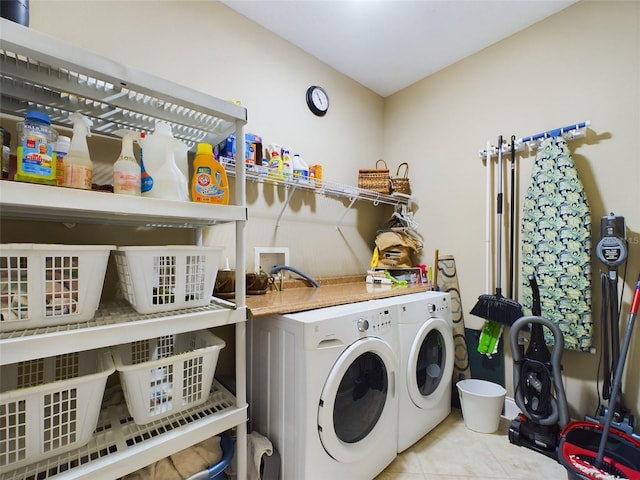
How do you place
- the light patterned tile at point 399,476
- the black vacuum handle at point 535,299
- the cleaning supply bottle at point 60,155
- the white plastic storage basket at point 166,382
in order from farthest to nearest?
the black vacuum handle at point 535,299, the light patterned tile at point 399,476, the white plastic storage basket at point 166,382, the cleaning supply bottle at point 60,155

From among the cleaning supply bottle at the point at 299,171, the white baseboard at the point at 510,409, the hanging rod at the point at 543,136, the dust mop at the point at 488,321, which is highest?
the hanging rod at the point at 543,136

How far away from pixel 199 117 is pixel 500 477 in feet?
7.51

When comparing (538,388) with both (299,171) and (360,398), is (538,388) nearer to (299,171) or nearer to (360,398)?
(360,398)

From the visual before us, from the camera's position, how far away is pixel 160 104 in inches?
44.2

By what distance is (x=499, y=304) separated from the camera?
1.91 meters

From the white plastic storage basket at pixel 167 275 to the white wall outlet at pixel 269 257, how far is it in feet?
2.55

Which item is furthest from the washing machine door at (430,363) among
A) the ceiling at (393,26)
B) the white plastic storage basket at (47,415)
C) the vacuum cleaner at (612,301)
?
the ceiling at (393,26)

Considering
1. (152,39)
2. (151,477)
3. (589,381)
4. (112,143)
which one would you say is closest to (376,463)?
(151,477)

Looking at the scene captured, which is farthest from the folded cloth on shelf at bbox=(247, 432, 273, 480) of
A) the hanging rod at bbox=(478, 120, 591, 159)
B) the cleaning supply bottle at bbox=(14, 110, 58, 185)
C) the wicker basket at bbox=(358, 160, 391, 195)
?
the hanging rod at bbox=(478, 120, 591, 159)

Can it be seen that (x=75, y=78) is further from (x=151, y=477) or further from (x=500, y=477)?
(x=500, y=477)

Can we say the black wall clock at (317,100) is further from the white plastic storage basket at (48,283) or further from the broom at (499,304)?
the white plastic storage basket at (48,283)

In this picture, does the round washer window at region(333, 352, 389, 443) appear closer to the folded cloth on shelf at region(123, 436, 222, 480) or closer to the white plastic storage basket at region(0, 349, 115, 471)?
the folded cloth on shelf at region(123, 436, 222, 480)

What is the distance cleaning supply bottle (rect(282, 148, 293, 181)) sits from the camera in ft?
6.15

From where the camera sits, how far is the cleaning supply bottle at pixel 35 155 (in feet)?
2.49
